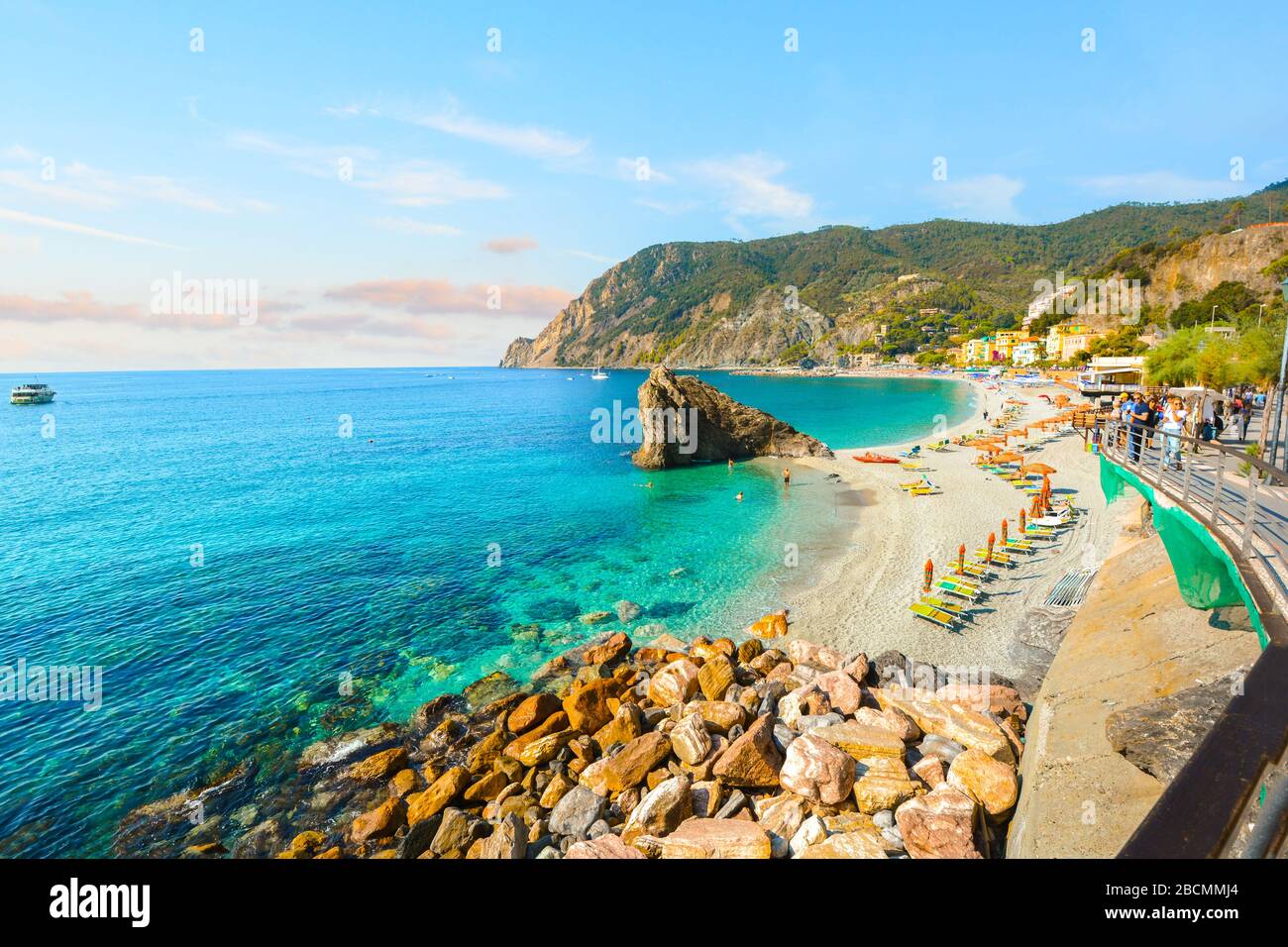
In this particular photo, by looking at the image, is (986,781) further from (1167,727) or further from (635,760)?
(635,760)

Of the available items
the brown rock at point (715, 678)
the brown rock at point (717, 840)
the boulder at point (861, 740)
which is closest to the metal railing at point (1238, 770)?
the boulder at point (861, 740)

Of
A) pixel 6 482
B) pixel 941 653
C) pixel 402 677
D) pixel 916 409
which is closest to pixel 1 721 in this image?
pixel 402 677

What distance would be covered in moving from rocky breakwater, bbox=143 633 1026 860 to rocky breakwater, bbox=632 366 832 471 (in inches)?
1333

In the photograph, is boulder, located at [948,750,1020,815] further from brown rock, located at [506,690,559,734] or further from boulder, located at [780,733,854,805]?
brown rock, located at [506,690,559,734]

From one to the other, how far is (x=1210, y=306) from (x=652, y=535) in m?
125

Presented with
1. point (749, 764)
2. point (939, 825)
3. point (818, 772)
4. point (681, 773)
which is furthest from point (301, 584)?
point (939, 825)

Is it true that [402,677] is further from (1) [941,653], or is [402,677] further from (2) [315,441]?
(2) [315,441]

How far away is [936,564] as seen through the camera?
930 inches

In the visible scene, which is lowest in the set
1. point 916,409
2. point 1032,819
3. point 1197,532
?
point 1032,819

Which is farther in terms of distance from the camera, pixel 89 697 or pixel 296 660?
pixel 296 660

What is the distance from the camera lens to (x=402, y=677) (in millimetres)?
17547

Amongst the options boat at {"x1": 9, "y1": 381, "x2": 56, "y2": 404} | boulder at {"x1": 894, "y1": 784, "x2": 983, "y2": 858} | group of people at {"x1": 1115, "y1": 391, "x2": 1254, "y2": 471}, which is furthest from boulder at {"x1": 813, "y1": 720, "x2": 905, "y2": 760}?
boat at {"x1": 9, "y1": 381, "x2": 56, "y2": 404}

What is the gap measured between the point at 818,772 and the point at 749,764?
1.42 metres

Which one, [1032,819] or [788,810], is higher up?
[1032,819]
